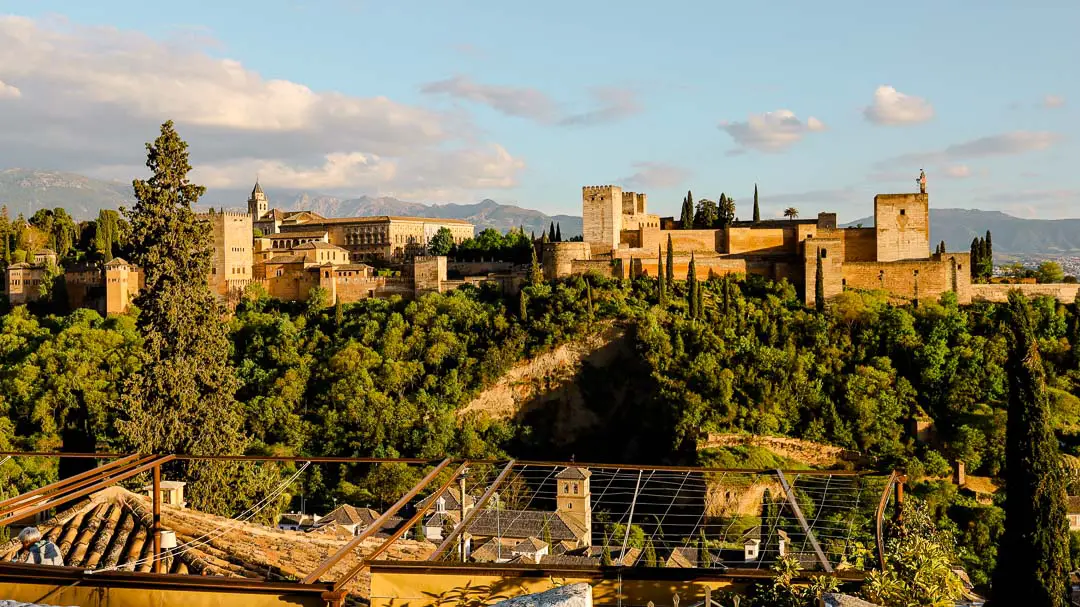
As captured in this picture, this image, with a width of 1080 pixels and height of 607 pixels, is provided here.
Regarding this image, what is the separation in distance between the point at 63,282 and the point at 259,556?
4146 cm

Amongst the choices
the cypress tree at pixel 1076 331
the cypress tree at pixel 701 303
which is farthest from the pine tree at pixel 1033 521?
the cypress tree at pixel 701 303

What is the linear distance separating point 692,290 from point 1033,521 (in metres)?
22.2

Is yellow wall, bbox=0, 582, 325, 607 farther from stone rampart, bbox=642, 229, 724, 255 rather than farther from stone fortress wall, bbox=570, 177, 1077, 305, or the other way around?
stone rampart, bbox=642, 229, 724, 255

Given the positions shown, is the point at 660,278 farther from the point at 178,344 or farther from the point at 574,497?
the point at 178,344

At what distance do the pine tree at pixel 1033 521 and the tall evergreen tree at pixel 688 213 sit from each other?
27.0 metres

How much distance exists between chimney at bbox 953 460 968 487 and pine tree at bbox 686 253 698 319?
9.85 m

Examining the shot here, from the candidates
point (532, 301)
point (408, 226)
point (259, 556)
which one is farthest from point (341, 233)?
point (259, 556)

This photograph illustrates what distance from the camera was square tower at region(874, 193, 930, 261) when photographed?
35719 millimetres

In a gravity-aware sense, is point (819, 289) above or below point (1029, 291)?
above

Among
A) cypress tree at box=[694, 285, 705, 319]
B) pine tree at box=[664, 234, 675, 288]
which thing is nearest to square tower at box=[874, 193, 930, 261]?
cypress tree at box=[694, 285, 705, 319]

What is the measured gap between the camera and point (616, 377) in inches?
1406

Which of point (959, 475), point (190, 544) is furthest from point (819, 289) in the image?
point (190, 544)

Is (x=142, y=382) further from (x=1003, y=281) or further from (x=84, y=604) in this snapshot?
(x=1003, y=281)

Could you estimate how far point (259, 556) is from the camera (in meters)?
6.34
